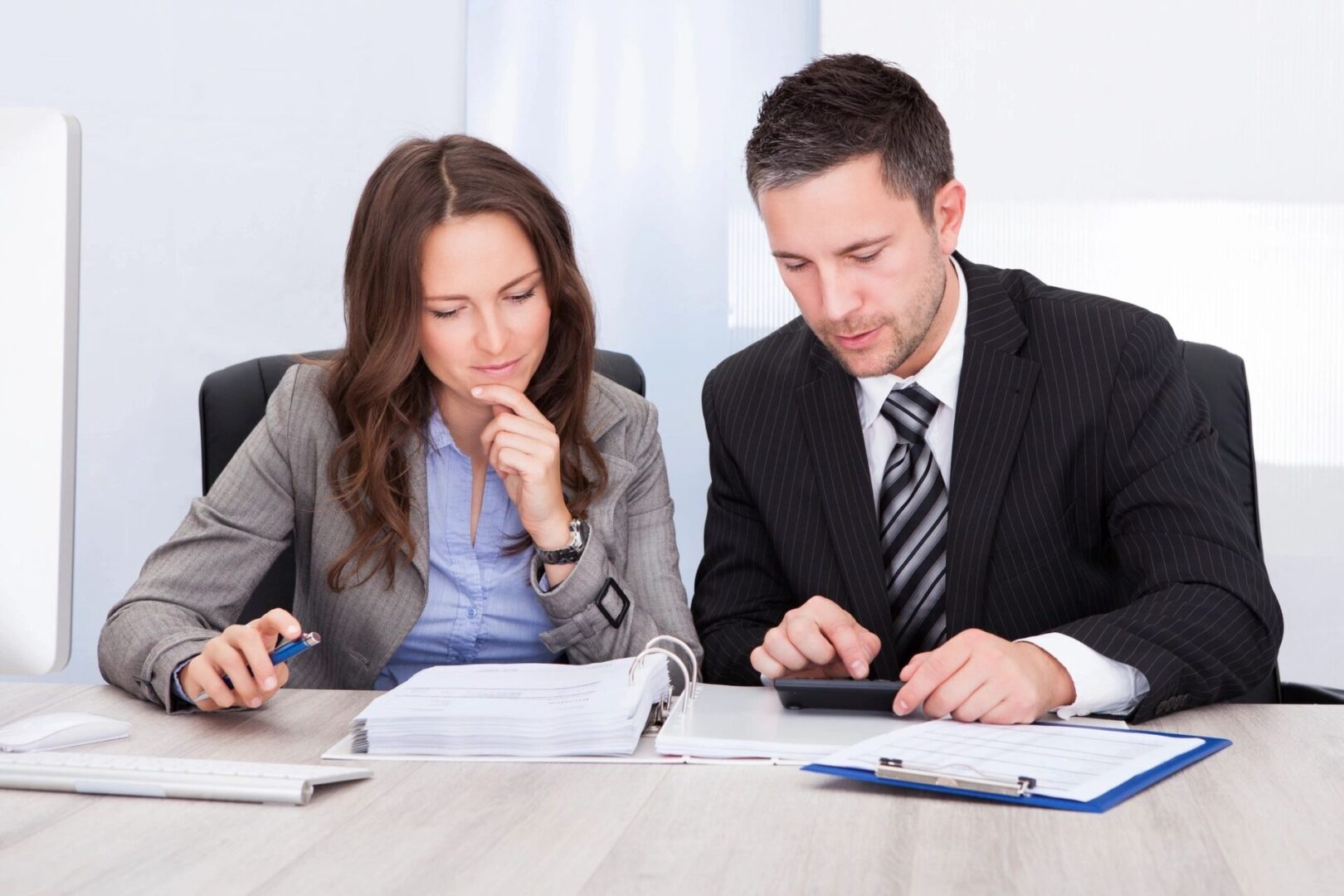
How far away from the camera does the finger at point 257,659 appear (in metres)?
1.35

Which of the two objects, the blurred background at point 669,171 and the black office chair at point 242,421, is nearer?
the black office chair at point 242,421

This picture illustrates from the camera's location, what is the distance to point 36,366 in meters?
1.09

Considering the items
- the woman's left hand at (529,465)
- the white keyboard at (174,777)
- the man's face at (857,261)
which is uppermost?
the man's face at (857,261)

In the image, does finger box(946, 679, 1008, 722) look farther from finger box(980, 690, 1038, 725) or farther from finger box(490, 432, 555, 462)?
finger box(490, 432, 555, 462)

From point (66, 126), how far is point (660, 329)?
204 cm

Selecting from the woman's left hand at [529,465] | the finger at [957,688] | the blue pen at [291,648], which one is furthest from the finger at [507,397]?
the finger at [957,688]

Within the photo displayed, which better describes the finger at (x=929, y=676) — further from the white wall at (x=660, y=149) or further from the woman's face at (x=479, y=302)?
the white wall at (x=660, y=149)

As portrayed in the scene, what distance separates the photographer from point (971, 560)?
5.51 feet

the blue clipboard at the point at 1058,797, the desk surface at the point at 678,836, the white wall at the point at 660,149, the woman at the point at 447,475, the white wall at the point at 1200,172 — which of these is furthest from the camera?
the white wall at the point at 660,149

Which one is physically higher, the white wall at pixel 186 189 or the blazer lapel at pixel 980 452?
the white wall at pixel 186 189

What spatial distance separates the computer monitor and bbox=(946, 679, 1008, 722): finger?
2.75 ft

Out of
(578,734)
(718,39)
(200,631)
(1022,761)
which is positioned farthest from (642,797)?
(718,39)

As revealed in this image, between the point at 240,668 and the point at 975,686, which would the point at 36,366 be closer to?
the point at 240,668

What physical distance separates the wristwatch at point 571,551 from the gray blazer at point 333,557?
0.07 ft
